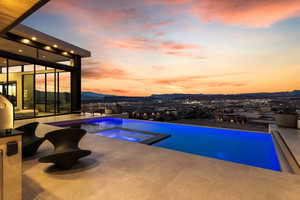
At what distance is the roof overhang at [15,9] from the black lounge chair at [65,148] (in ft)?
7.91

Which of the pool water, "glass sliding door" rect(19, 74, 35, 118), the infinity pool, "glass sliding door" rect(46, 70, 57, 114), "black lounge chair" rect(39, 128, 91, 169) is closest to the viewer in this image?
"black lounge chair" rect(39, 128, 91, 169)

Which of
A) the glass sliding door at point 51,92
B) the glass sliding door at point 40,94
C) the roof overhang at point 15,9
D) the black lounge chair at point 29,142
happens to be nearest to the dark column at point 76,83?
the glass sliding door at point 51,92

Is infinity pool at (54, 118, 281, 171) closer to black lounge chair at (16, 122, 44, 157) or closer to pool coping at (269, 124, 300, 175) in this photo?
pool coping at (269, 124, 300, 175)

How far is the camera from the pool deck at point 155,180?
183cm

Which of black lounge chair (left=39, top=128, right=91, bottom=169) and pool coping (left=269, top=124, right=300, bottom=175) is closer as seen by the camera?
black lounge chair (left=39, top=128, right=91, bottom=169)

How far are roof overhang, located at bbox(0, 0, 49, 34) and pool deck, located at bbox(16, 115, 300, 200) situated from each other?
2.99m

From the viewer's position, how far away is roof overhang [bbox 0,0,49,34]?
2588 mm

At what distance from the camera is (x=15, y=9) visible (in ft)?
9.16

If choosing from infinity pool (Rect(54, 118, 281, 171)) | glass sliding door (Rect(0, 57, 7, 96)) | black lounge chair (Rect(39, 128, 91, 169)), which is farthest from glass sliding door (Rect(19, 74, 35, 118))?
black lounge chair (Rect(39, 128, 91, 169))

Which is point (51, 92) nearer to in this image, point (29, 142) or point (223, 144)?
point (29, 142)

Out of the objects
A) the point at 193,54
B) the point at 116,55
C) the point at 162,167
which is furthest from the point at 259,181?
the point at 116,55

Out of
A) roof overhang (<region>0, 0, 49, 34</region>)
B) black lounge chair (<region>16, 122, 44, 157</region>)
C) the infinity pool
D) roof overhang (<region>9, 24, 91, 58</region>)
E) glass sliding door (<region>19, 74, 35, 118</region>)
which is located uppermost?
roof overhang (<region>9, 24, 91, 58</region>)

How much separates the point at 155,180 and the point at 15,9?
4073 mm

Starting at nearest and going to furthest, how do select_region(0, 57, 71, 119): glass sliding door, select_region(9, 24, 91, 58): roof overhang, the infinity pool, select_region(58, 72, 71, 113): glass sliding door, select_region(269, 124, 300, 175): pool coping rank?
select_region(269, 124, 300, 175): pool coping → the infinity pool → select_region(9, 24, 91, 58): roof overhang → select_region(0, 57, 71, 119): glass sliding door → select_region(58, 72, 71, 113): glass sliding door
